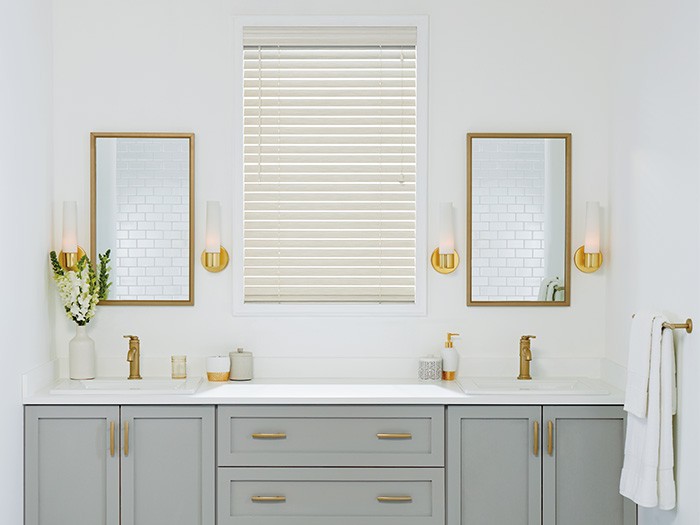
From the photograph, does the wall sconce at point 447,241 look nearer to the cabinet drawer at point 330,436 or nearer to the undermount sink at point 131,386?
the cabinet drawer at point 330,436

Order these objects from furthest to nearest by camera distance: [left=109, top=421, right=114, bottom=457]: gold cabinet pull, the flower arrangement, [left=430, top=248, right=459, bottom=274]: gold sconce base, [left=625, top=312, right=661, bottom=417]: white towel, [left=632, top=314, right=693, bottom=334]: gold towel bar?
1. [left=430, top=248, right=459, bottom=274]: gold sconce base
2. the flower arrangement
3. [left=109, top=421, right=114, bottom=457]: gold cabinet pull
4. [left=625, top=312, right=661, bottom=417]: white towel
5. [left=632, top=314, right=693, bottom=334]: gold towel bar

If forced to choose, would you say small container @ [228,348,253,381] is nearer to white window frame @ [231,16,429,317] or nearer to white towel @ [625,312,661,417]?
white window frame @ [231,16,429,317]

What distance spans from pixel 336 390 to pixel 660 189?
1435 mm

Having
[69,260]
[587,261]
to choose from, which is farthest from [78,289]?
[587,261]

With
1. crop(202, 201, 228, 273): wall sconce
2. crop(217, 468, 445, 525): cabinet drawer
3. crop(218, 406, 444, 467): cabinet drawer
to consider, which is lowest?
crop(217, 468, 445, 525): cabinet drawer

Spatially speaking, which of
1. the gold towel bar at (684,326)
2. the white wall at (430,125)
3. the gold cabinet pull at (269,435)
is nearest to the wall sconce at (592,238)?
the white wall at (430,125)

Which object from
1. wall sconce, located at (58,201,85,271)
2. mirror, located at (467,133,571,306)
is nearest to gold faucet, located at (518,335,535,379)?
mirror, located at (467,133,571,306)

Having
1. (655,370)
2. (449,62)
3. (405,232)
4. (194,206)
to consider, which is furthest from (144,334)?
(655,370)

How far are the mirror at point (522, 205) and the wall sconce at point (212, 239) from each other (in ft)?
3.53

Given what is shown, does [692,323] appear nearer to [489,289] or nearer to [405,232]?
[489,289]

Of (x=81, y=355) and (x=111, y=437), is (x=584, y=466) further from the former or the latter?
(x=81, y=355)

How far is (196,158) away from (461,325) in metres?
1.36

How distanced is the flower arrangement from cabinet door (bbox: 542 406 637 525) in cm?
191

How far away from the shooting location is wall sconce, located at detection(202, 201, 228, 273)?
3.47m
